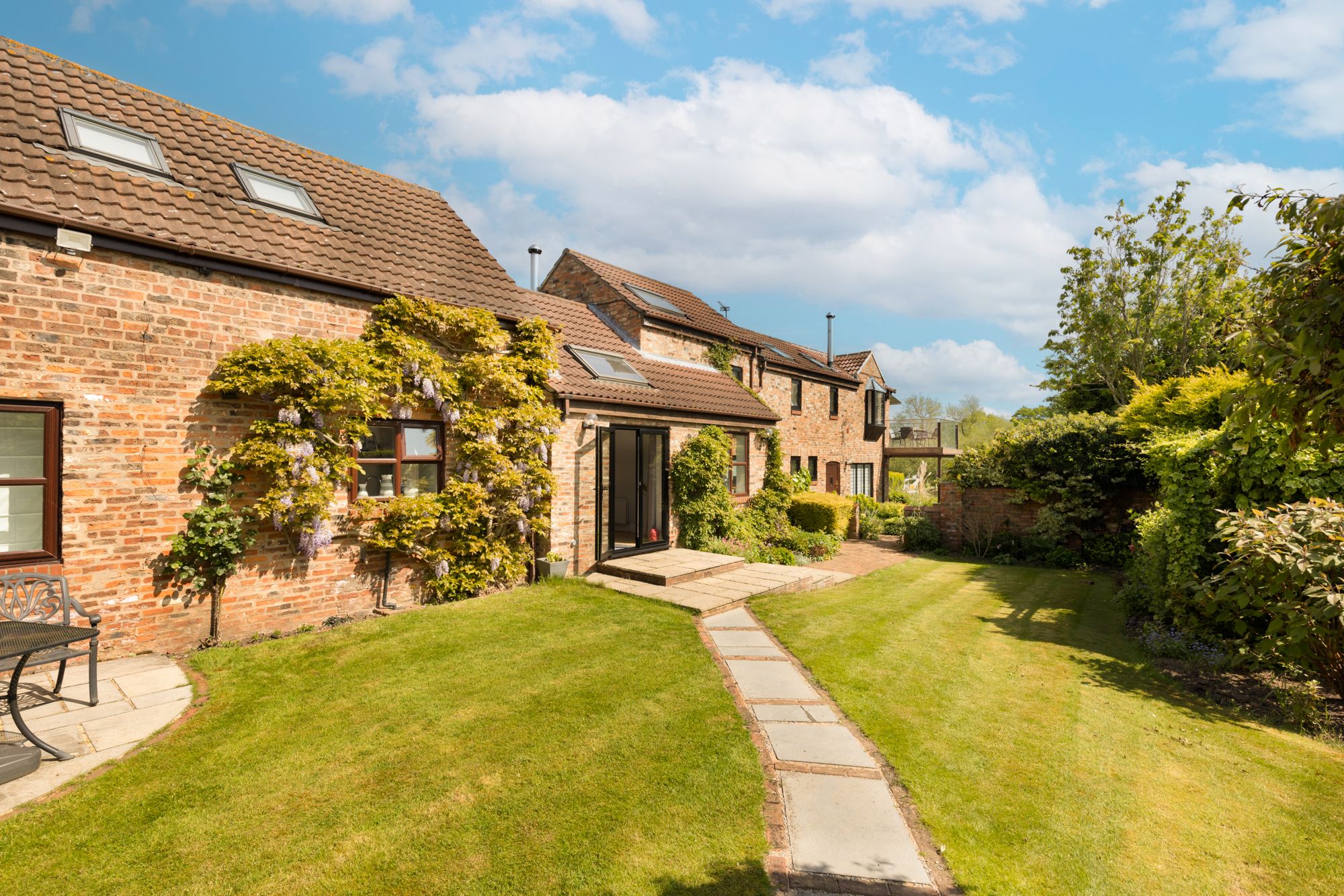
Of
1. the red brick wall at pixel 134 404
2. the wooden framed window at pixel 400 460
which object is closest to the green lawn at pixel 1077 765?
the wooden framed window at pixel 400 460

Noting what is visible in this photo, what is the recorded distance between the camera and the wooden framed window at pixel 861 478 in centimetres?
2448

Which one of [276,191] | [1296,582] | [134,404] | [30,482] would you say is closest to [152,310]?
[134,404]

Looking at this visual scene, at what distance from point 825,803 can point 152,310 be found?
24.9 feet

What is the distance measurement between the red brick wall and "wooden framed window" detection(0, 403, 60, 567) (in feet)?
0.29

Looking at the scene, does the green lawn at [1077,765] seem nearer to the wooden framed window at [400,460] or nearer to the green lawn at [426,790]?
the green lawn at [426,790]

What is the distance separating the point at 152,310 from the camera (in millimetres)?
5957

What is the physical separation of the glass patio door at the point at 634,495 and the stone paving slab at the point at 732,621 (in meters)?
2.90

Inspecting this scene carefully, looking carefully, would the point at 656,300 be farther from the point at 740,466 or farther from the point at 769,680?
the point at 769,680

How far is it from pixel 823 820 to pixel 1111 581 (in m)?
11.2

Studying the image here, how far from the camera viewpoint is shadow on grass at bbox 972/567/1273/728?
5480 mm

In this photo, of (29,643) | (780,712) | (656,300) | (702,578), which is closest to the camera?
(29,643)

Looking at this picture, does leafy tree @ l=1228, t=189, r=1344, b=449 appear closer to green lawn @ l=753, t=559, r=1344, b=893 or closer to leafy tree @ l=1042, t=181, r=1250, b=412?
green lawn @ l=753, t=559, r=1344, b=893

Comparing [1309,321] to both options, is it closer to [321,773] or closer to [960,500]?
[321,773]

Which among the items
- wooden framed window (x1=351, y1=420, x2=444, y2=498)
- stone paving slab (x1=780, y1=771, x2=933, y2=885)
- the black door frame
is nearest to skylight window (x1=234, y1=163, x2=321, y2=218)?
wooden framed window (x1=351, y1=420, x2=444, y2=498)
